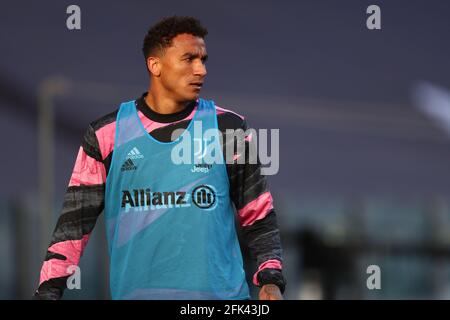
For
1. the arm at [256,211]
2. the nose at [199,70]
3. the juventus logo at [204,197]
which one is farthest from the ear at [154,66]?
the juventus logo at [204,197]

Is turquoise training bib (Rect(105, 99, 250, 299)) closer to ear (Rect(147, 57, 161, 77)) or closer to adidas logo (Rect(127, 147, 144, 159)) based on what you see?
adidas logo (Rect(127, 147, 144, 159))

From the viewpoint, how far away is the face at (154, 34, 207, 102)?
15.1 ft

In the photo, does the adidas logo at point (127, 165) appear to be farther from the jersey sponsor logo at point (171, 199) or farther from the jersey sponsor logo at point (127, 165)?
the jersey sponsor logo at point (171, 199)

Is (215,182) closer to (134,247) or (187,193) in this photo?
(187,193)

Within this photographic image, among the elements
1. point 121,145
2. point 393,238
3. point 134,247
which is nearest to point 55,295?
point 134,247

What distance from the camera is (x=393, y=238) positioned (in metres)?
20.7

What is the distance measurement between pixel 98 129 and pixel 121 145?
15 cm

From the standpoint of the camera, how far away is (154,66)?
4738 millimetres

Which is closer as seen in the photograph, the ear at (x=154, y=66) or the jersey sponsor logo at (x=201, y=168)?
the jersey sponsor logo at (x=201, y=168)

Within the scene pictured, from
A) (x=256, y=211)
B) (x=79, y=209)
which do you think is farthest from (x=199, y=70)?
(x=79, y=209)

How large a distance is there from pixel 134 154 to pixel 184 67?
0.50 meters

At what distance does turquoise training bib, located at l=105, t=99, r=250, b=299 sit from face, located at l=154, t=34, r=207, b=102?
0.16 m

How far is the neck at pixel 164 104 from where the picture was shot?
470 centimetres

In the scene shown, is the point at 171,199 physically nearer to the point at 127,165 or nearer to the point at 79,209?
the point at 127,165
